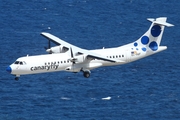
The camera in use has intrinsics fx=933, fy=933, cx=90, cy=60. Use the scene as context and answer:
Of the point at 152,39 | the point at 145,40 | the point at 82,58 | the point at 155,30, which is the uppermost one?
the point at 155,30

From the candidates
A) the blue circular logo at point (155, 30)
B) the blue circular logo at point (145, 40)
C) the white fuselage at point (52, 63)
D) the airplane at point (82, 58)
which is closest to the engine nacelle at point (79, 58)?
the airplane at point (82, 58)

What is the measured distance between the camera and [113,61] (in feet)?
581

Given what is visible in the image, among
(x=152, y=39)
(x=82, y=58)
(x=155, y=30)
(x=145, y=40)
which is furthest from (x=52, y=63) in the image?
(x=155, y=30)

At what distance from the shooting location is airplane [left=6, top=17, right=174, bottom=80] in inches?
7013

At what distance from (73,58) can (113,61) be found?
8.14 metres

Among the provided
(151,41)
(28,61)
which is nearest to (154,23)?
(151,41)

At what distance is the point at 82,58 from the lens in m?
181

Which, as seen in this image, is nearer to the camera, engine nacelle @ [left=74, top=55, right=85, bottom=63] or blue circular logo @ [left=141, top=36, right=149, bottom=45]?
engine nacelle @ [left=74, top=55, right=85, bottom=63]

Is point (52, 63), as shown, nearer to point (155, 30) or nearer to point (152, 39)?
point (152, 39)

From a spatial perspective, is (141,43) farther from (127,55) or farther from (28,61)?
(28,61)

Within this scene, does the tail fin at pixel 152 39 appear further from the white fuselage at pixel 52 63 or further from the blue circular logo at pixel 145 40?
the white fuselage at pixel 52 63

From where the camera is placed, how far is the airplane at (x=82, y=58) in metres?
178

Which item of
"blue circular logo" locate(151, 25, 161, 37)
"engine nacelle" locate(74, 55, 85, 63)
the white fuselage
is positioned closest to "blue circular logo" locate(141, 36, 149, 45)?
"blue circular logo" locate(151, 25, 161, 37)

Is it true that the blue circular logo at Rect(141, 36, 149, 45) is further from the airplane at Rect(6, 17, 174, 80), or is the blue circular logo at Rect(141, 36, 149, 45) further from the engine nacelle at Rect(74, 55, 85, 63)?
the engine nacelle at Rect(74, 55, 85, 63)
